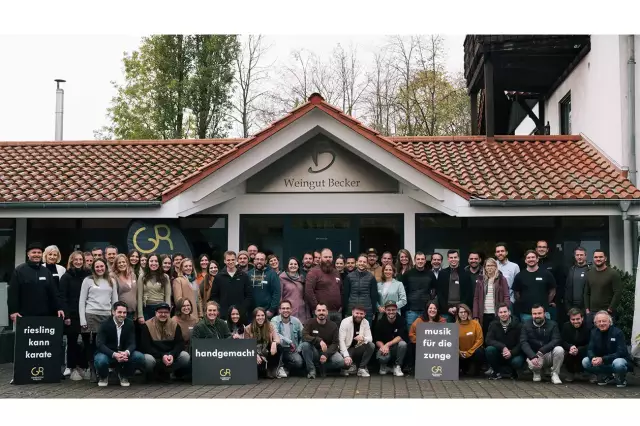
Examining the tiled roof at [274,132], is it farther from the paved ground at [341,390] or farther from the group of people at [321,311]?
the paved ground at [341,390]

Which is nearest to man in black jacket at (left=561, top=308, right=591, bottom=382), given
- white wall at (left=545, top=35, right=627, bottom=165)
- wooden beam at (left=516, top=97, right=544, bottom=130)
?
white wall at (left=545, top=35, right=627, bottom=165)

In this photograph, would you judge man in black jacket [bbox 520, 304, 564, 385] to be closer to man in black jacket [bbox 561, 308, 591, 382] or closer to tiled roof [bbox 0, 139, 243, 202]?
man in black jacket [bbox 561, 308, 591, 382]

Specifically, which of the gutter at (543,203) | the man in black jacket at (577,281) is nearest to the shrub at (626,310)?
the man in black jacket at (577,281)

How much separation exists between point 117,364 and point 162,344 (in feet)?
2.26

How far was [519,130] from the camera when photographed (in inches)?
1091

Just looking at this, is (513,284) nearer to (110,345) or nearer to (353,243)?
(353,243)

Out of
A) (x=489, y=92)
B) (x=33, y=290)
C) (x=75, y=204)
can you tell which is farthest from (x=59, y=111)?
(x=33, y=290)

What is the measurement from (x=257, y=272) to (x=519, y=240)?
572 cm

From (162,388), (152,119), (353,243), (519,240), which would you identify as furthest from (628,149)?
(152,119)

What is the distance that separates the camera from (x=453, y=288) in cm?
1312

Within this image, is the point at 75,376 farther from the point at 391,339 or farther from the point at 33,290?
the point at 391,339

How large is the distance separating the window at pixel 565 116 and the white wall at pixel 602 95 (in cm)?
71

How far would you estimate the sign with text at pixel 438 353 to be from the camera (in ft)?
40.9

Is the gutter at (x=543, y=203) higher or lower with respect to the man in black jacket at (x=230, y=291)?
higher
